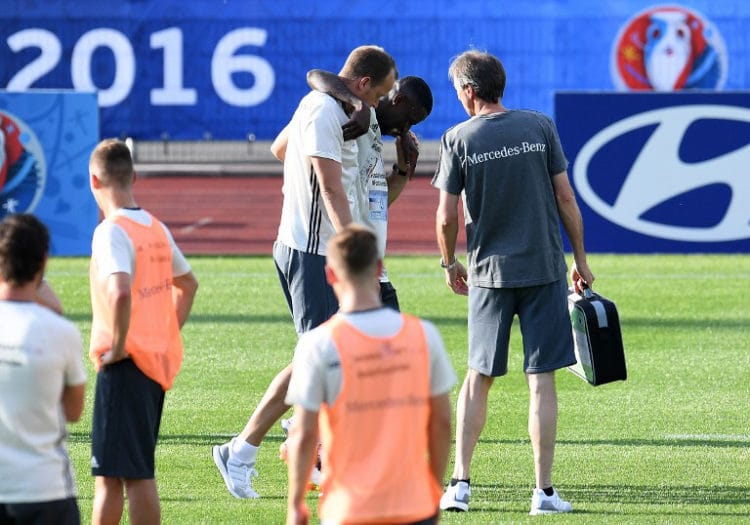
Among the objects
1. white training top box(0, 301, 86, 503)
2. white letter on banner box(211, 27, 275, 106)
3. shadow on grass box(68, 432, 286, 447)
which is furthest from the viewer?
white letter on banner box(211, 27, 275, 106)

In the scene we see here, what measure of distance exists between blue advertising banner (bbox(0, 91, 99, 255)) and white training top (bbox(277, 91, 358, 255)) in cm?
1084

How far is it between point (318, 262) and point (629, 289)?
7960mm

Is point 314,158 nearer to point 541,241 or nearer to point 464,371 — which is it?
point 541,241

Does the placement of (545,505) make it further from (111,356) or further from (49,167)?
(49,167)

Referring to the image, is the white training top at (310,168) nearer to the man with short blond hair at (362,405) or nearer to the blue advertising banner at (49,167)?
the man with short blond hair at (362,405)

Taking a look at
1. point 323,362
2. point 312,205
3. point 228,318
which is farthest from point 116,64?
point 323,362

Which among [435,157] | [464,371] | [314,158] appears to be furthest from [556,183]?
[435,157]

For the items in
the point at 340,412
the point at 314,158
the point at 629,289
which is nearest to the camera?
the point at 340,412

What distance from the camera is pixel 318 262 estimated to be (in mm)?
6719

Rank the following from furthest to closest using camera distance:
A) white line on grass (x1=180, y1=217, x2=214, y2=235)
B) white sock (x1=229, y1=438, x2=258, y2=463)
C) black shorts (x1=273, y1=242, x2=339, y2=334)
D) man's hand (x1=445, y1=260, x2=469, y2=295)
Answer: white line on grass (x1=180, y1=217, x2=214, y2=235) < man's hand (x1=445, y1=260, x2=469, y2=295) < white sock (x1=229, y1=438, x2=258, y2=463) < black shorts (x1=273, y1=242, x2=339, y2=334)

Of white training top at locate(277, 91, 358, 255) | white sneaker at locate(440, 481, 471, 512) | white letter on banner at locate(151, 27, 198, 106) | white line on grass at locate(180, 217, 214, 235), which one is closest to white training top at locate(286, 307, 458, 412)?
white training top at locate(277, 91, 358, 255)

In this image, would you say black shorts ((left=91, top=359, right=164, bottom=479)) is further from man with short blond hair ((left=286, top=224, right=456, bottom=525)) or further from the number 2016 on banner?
the number 2016 on banner

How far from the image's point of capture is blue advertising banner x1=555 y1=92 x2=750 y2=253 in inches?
650

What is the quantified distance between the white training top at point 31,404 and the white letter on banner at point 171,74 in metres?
28.8
